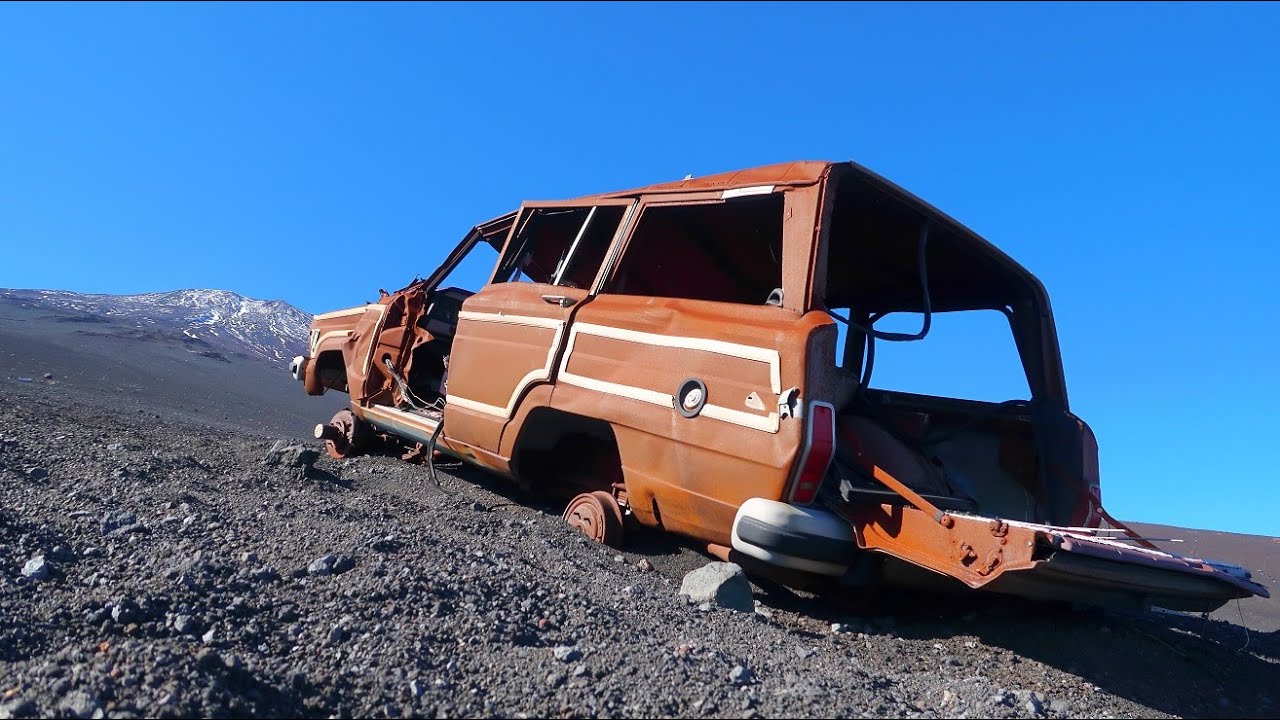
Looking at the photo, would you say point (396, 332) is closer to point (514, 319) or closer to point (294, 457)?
point (294, 457)

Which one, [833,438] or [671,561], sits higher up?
[833,438]

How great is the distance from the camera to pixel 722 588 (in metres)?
3.48

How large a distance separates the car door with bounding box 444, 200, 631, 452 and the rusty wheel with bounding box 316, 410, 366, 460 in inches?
88.8

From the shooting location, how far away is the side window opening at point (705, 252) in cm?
462

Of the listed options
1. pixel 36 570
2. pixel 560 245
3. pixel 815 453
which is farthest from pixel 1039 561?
pixel 560 245

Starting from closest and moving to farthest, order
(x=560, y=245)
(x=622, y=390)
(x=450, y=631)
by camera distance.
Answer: (x=450, y=631), (x=622, y=390), (x=560, y=245)

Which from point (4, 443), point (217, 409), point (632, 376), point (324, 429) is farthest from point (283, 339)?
point (632, 376)

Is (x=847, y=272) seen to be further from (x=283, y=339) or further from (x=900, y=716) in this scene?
(x=283, y=339)

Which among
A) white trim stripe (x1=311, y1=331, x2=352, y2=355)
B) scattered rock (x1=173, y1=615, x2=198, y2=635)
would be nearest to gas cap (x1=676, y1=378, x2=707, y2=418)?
scattered rock (x1=173, y1=615, x2=198, y2=635)

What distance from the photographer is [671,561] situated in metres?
4.29

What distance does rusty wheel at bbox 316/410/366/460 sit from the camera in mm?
7307

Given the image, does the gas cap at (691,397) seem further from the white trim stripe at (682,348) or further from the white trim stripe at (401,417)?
the white trim stripe at (401,417)

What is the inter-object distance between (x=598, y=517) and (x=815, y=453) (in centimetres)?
145

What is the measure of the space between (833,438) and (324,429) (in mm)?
5538
